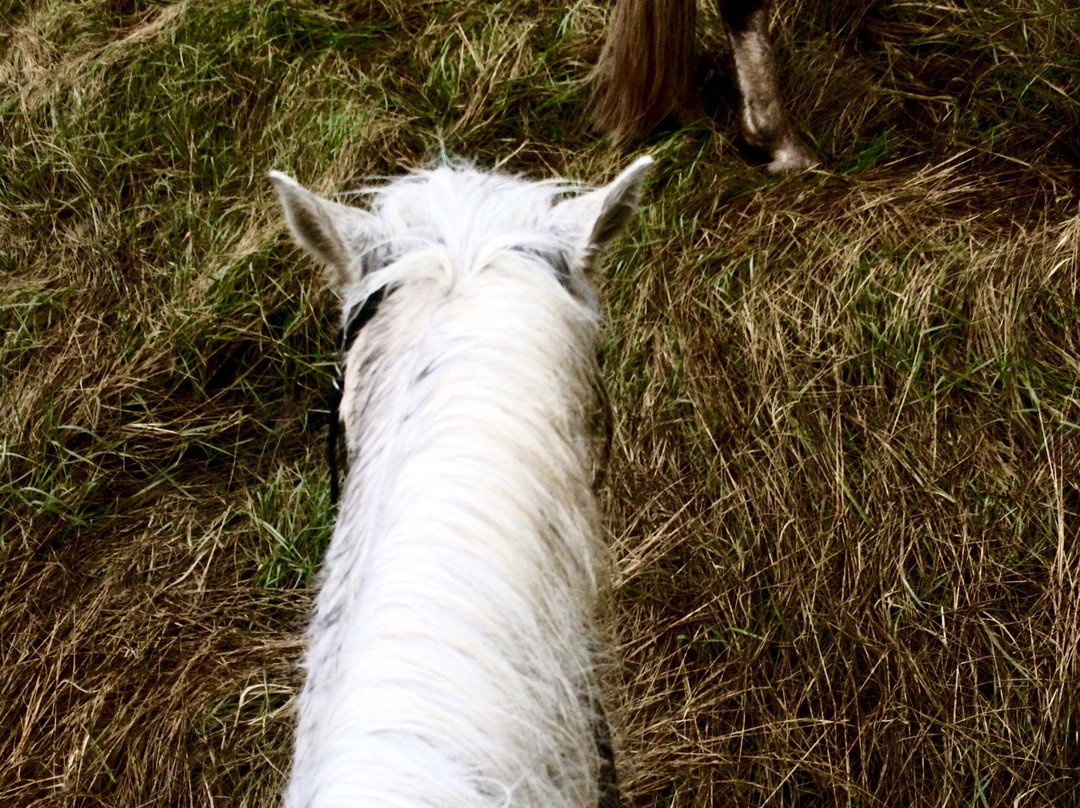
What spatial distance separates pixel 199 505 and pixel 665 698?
146 cm

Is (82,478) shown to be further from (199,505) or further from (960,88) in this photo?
(960,88)

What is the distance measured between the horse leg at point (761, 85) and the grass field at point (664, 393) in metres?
0.11

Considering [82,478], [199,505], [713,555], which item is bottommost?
[713,555]

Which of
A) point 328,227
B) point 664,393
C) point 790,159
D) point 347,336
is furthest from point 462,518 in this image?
point 790,159

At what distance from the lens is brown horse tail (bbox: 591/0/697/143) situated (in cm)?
261

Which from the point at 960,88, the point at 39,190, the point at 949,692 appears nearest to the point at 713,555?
the point at 949,692

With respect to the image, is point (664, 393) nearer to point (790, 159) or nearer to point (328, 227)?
point (790, 159)

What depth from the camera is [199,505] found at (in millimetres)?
2434

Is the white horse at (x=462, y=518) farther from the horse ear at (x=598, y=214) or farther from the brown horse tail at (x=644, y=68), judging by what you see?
the brown horse tail at (x=644, y=68)

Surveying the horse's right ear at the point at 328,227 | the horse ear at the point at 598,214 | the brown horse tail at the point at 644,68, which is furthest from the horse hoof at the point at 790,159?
the horse's right ear at the point at 328,227

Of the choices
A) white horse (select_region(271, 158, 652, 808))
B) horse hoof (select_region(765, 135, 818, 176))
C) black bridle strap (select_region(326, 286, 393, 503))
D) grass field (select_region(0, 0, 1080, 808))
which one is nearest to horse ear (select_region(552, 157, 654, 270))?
white horse (select_region(271, 158, 652, 808))

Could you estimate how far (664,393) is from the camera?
229 cm

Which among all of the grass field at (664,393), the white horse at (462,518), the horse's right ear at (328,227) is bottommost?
the grass field at (664,393)

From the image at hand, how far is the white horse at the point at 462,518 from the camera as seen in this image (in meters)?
0.77
